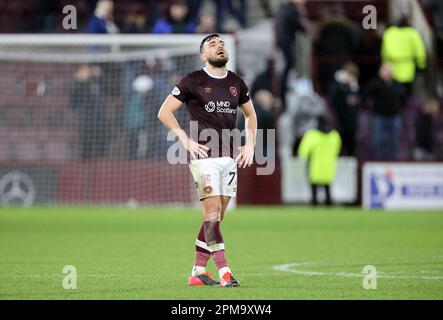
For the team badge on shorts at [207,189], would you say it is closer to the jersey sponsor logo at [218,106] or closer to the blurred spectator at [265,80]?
the jersey sponsor logo at [218,106]

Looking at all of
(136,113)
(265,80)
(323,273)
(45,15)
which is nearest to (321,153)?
(265,80)

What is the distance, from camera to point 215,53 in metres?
10.6

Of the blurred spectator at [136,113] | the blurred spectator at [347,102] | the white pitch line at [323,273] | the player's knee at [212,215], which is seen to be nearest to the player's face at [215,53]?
the player's knee at [212,215]

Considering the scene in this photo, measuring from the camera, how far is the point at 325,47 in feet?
90.1

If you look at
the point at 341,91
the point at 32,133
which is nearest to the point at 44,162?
the point at 32,133

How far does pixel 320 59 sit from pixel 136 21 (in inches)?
184

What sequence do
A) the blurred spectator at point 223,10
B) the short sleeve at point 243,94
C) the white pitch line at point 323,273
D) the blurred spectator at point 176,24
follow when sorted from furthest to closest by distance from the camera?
the blurred spectator at point 223,10 < the blurred spectator at point 176,24 < the white pitch line at point 323,273 < the short sleeve at point 243,94

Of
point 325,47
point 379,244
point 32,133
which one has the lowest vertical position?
point 379,244

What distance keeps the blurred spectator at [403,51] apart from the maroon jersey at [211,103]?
16815 millimetres

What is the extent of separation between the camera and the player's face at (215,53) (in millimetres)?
10570

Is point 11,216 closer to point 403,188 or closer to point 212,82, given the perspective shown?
point 403,188

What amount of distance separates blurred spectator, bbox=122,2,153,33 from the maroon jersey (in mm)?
15346

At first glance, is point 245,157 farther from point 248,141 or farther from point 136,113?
point 136,113

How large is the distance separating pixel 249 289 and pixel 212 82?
203 cm
